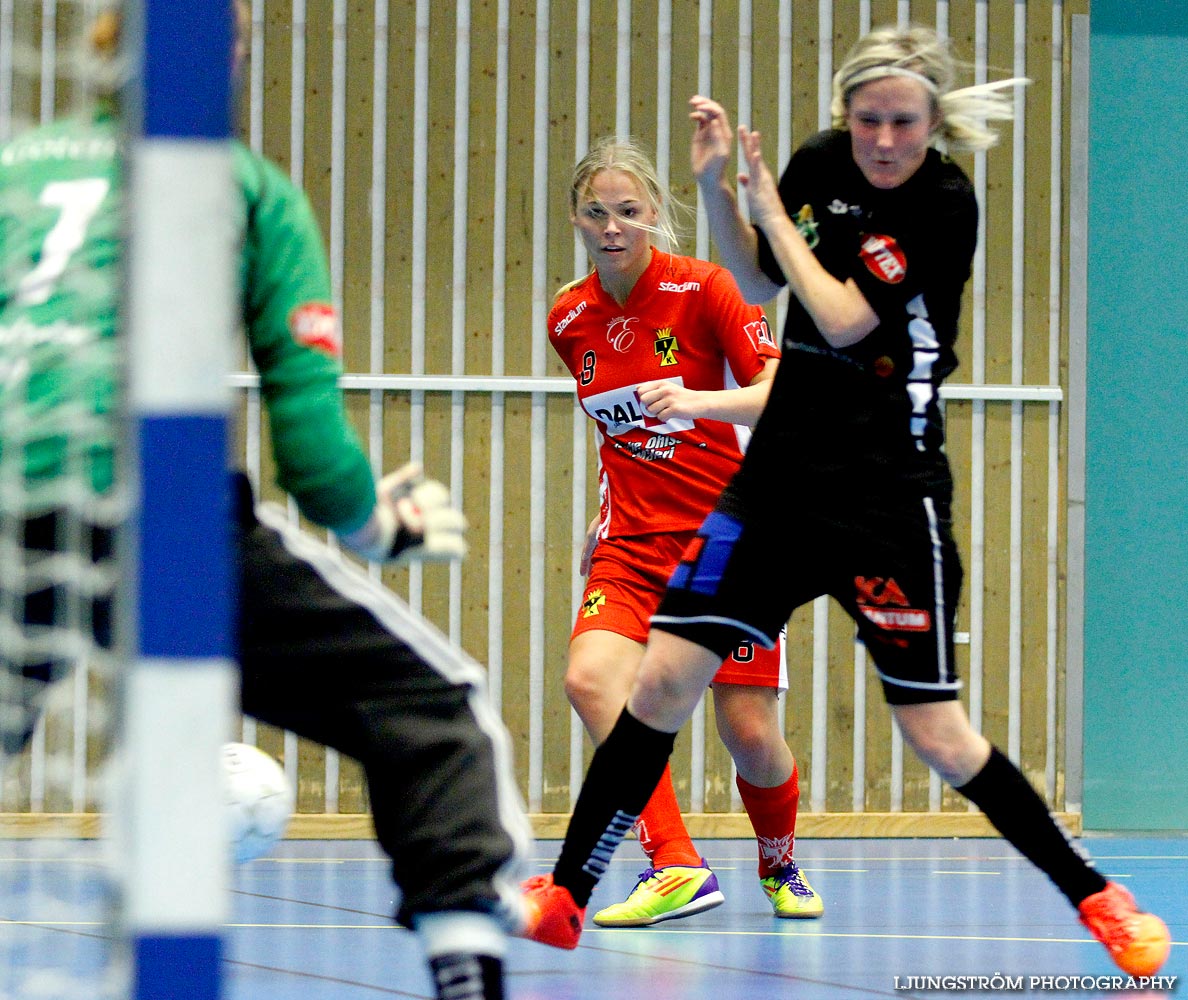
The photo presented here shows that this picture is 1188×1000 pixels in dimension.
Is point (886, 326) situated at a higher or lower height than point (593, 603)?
higher

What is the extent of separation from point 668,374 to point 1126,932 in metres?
1.86

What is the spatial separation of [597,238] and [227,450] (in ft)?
9.55

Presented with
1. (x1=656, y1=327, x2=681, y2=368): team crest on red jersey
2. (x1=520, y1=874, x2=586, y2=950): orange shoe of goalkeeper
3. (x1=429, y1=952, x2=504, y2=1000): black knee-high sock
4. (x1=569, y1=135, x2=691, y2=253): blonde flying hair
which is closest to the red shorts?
(x1=656, y1=327, x2=681, y2=368): team crest on red jersey

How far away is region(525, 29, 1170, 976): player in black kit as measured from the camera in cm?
311

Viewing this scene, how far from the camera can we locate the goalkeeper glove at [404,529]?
83.4 inches

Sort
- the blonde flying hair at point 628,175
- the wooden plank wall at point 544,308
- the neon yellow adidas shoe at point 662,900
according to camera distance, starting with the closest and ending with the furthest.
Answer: the neon yellow adidas shoe at point 662,900
the blonde flying hair at point 628,175
the wooden plank wall at point 544,308

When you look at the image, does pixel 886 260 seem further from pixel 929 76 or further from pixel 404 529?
pixel 404 529

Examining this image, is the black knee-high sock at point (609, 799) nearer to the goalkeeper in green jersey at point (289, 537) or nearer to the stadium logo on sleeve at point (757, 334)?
the goalkeeper in green jersey at point (289, 537)

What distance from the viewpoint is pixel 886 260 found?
314 centimetres

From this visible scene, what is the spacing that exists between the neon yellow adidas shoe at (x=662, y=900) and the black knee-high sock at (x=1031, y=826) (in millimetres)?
1157

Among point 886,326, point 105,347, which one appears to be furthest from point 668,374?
point 105,347

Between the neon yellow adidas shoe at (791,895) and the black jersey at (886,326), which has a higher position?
the black jersey at (886,326)

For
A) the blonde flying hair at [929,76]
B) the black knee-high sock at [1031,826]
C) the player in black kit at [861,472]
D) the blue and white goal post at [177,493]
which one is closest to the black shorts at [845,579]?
the player in black kit at [861,472]

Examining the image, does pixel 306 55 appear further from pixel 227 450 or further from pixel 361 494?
pixel 227 450
